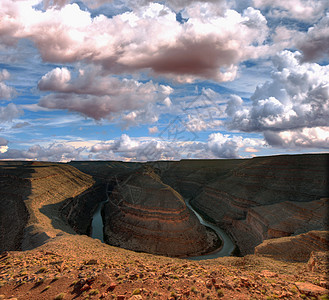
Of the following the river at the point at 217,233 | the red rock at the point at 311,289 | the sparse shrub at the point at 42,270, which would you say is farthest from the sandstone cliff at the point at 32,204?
the red rock at the point at 311,289

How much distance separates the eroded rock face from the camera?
45844 mm

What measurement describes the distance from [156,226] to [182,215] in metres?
7.86

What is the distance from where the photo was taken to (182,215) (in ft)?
172

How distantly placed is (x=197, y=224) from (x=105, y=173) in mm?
107318

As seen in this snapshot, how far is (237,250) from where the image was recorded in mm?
47969

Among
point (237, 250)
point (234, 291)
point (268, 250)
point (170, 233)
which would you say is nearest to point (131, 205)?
point (170, 233)

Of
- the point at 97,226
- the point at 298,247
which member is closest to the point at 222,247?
the point at 298,247

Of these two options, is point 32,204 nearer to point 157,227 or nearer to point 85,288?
point 157,227

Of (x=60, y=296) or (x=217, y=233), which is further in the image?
(x=217, y=233)

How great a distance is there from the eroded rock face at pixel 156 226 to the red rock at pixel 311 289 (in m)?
36.8

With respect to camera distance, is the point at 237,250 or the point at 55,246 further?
the point at 237,250

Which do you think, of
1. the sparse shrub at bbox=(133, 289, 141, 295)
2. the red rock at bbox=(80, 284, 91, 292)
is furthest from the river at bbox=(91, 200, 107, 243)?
the sparse shrub at bbox=(133, 289, 141, 295)

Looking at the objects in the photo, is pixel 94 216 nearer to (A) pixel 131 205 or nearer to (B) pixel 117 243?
(A) pixel 131 205

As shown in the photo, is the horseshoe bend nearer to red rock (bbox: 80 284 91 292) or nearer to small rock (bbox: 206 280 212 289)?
red rock (bbox: 80 284 91 292)
